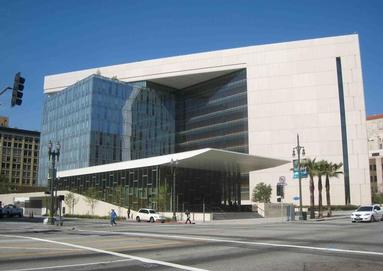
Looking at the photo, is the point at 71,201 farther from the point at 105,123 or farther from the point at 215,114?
the point at 215,114

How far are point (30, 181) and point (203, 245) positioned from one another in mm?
157105

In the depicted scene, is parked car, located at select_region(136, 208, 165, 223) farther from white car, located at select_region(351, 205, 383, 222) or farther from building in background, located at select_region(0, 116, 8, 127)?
building in background, located at select_region(0, 116, 8, 127)

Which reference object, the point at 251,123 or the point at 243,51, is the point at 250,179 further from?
the point at 243,51

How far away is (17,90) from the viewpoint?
68.8 ft

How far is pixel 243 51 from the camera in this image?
310ft

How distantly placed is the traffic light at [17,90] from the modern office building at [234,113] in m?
46.4

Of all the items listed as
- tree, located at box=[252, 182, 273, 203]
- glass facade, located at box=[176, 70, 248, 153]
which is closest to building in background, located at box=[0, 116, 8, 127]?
glass facade, located at box=[176, 70, 248, 153]

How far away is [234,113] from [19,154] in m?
97.4

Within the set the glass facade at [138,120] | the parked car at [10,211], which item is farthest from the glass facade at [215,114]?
the parked car at [10,211]

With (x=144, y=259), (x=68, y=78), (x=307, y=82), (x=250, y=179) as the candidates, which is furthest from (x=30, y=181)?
(x=144, y=259)

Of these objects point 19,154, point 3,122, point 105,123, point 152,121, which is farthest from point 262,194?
point 3,122

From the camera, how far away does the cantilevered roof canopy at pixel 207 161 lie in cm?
4886

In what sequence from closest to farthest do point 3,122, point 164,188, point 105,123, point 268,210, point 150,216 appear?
point 150,216 < point 164,188 < point 268,210 < point 105,123 < point 3,122

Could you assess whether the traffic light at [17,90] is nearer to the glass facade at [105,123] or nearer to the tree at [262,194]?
the tree at [262,194]
